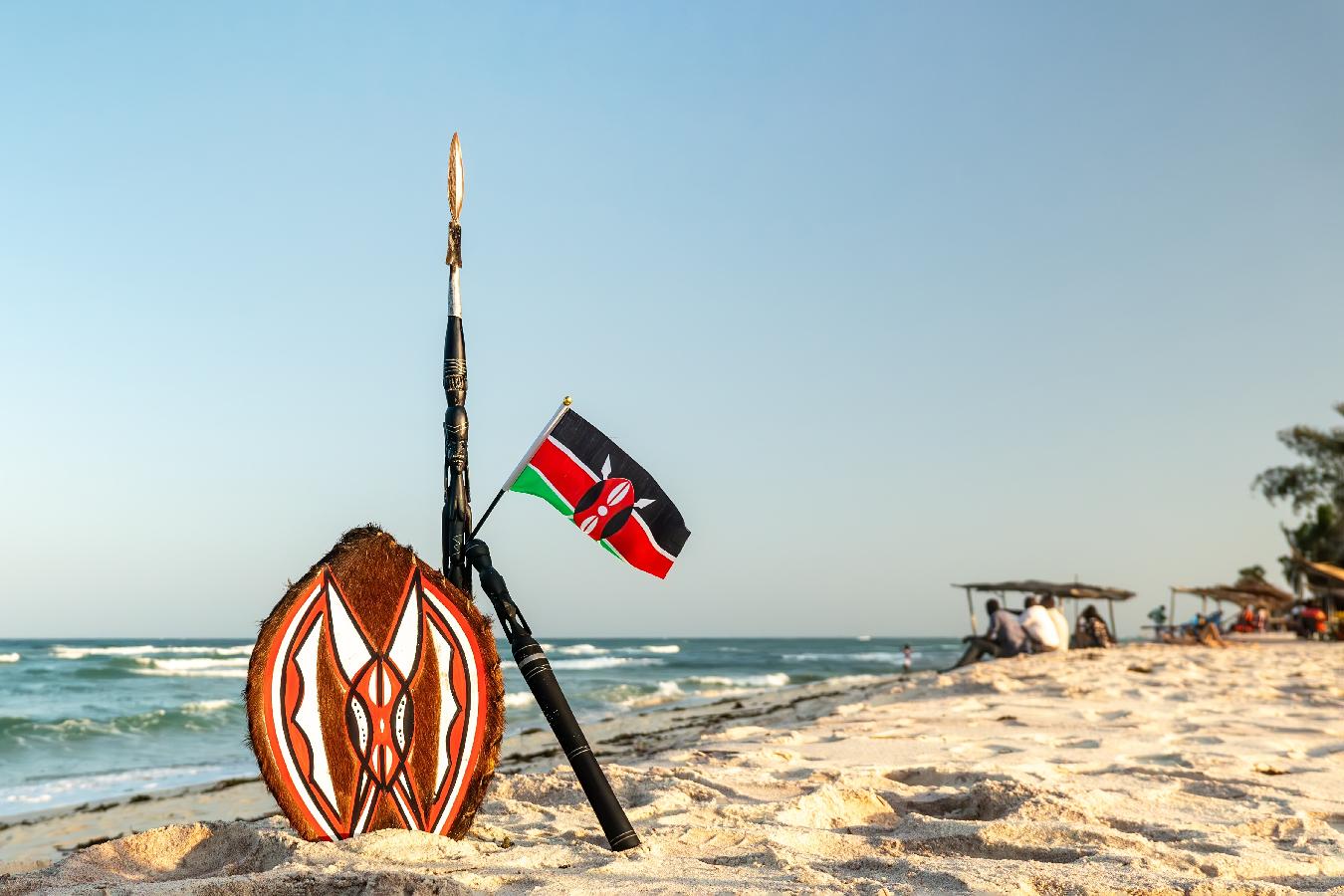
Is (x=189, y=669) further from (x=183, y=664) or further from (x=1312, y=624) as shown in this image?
(x=1312, y=624)

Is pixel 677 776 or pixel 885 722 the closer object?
pixel 677 776

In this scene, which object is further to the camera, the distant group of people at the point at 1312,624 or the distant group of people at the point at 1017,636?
the distant group of people at the point at 1312,624

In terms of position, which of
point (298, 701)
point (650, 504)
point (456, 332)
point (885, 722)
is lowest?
point (885, 722)

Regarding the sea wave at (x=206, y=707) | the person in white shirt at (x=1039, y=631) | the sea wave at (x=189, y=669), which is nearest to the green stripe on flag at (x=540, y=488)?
the person in white shirt at (x=1039, y=631)

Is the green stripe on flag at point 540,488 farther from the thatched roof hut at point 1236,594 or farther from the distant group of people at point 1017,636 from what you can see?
the thatched roof hut at point 1236,594

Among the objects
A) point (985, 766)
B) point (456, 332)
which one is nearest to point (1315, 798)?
point (985, 766)

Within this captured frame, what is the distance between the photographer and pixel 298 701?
3.43 metres

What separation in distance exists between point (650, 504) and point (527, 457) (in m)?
0.52

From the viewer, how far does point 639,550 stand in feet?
12.5

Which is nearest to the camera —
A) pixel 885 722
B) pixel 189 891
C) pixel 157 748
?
pixel 189 891

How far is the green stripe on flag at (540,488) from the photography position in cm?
377

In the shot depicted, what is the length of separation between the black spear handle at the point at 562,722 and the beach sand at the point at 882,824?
4.3 inches

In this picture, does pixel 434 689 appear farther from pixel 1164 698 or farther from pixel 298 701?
pixel 1164 698

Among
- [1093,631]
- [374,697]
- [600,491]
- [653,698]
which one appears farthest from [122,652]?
[600,491]
